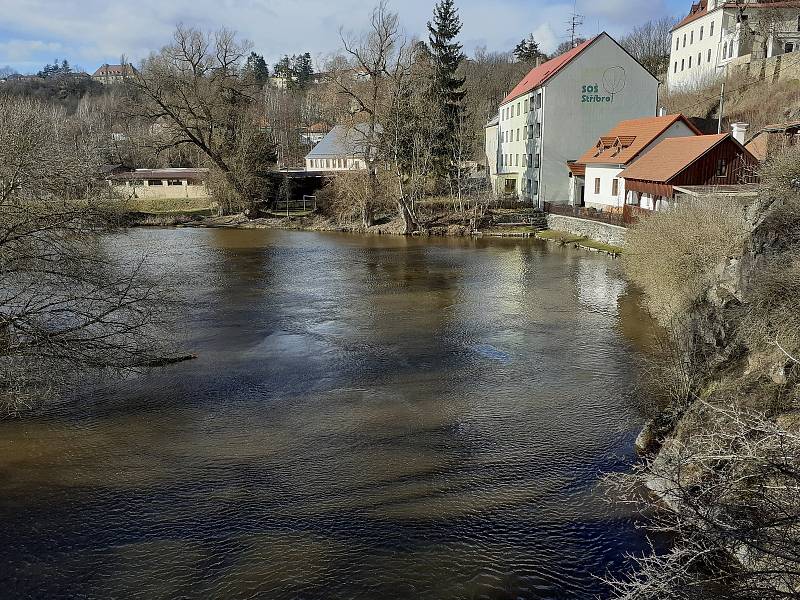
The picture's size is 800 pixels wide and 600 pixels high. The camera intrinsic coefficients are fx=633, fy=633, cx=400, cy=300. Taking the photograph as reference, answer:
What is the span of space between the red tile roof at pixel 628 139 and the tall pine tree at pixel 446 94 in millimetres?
9107

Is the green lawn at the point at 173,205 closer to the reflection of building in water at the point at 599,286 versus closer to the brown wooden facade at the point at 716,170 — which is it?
the reflection of building in water at the point at 599,286

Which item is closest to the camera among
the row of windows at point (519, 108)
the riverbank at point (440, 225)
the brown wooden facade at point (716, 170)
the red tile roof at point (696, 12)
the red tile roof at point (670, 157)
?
the brown wooden facade at point (716, 170)

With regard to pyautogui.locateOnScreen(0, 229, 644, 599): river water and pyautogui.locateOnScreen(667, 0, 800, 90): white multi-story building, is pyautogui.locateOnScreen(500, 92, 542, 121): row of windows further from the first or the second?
pyautogui.locateOnScreen(0, 229, 644, 599): river water

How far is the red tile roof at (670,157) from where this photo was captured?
89.0 ft

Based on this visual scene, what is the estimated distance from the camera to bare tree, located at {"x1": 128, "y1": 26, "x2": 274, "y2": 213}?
44625 mm

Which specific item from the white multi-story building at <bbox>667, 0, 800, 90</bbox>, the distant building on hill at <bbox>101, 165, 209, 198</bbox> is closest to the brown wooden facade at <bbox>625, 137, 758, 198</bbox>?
the white multi-story building at <bbox>667, 0, 800, 90</bbox>

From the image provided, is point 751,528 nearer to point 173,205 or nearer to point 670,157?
point 670,157

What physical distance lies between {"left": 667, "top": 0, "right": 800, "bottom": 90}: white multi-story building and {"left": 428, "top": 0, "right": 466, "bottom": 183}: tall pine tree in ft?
61.3

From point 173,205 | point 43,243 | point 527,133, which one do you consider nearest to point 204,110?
point 173,205

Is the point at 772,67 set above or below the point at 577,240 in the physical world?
above

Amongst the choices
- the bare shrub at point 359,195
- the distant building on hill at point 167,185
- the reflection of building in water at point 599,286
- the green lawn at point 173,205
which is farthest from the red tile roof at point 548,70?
the distant building on hill at point 167,185

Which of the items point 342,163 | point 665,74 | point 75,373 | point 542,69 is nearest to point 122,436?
point 75,373

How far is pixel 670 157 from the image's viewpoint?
29078mm

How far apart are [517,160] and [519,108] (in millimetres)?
3682
